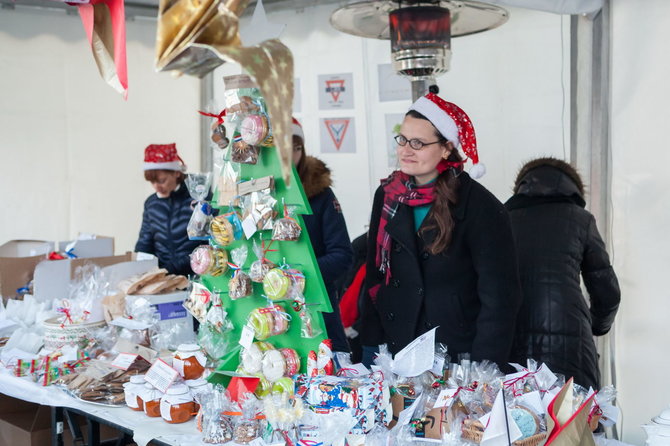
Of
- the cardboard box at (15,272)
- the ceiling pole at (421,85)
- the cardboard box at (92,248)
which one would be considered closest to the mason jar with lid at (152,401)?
the cardboard box at (15,272)

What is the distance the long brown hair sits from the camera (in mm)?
2201

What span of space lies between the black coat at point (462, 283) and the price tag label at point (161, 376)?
70cm

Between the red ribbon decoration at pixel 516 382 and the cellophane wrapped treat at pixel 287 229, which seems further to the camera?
the cellophane wrapped treat at pixel 287 229

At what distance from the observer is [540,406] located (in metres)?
1.73

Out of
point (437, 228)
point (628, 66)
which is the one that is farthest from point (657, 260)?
point (437, 228)

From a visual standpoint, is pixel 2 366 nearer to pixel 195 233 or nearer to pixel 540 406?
pixel 195 233

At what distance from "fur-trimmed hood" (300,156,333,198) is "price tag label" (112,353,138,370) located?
0.85 metres

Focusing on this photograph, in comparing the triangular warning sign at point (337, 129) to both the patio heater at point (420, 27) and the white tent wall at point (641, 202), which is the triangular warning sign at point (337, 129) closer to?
the patio heater at point (420, 27)

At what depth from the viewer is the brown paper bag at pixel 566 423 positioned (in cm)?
159

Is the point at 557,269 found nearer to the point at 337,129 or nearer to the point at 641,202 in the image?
the point at 641,202

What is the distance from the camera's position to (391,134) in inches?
178

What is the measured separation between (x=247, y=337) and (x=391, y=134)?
2565 mm

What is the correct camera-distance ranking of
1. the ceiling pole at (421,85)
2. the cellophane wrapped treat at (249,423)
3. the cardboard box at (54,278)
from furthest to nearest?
1. the ceiling pole at (421,85)
2. the cardboard box at (54,278)
3. the cellophane wrapped treat at (249,423)

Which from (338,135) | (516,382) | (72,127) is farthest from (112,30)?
(72,127)
